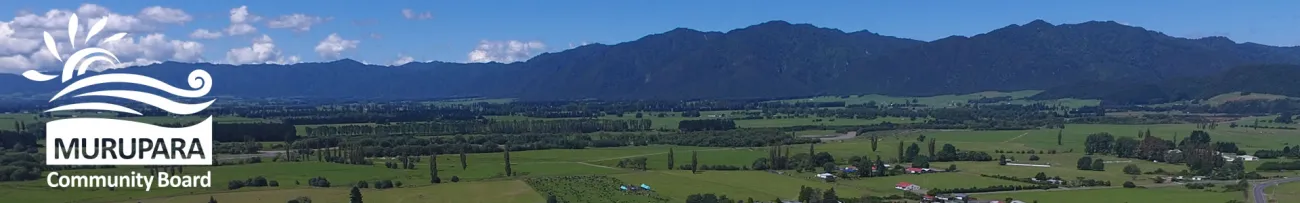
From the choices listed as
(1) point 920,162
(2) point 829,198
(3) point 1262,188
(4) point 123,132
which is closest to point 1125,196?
(3) point 1262,188

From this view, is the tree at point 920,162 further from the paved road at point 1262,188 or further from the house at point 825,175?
the paved road at point 1262,188

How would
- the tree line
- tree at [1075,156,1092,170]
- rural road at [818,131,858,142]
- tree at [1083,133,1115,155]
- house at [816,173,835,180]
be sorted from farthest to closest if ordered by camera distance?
the tree line
rural road at [818,131,858,142]
tree at [1083,133,1115,155]
tree at [1075,156,1092,170]
house at [816,173,835,180]

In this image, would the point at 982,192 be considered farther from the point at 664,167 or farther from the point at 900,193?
the point at 664,167

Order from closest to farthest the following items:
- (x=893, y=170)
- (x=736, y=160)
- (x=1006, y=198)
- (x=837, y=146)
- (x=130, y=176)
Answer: (x=1006, y=198) < (x=130, y=176) < (x=893, y=170) < (x=736, y=160) < (x=837, y=146)

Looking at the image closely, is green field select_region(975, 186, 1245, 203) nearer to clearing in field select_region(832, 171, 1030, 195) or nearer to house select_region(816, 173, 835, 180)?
clearing in field select_region(832, 171, 1030, 195)

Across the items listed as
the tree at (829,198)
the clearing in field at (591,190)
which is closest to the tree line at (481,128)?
the clearing in field at (591,190)

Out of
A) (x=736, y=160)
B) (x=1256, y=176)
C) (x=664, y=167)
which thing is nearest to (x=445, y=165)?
(x=664, y=167)

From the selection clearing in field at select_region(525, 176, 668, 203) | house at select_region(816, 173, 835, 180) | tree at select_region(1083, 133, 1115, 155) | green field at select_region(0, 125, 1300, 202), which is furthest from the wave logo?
tree at select_region(1083, 133, 1115, 155)

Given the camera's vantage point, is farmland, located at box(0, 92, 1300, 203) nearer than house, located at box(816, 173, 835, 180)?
Yes
